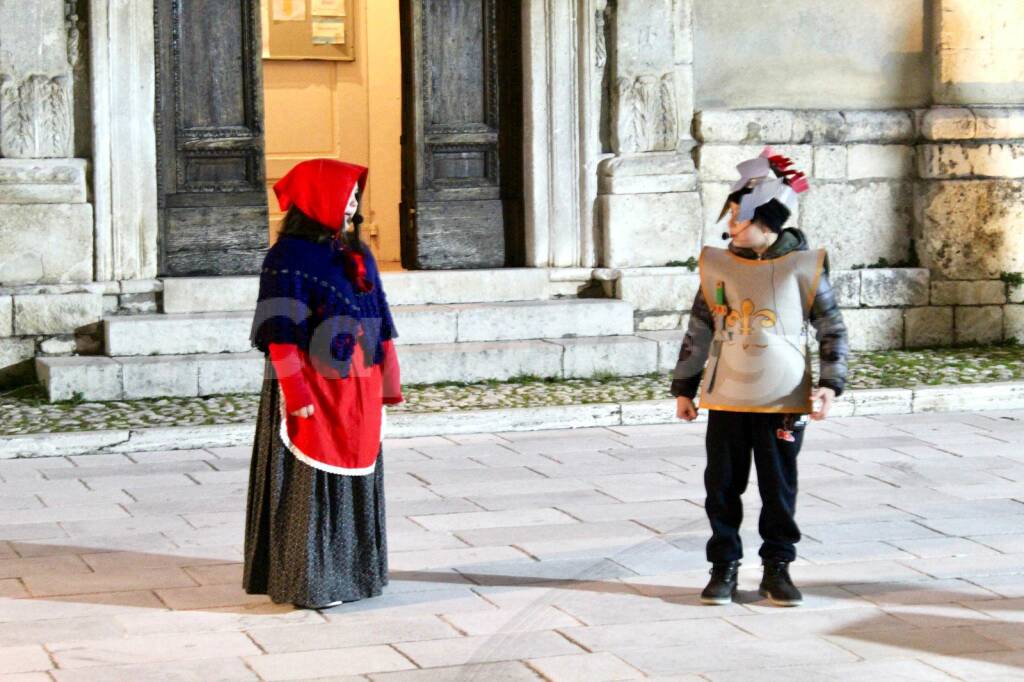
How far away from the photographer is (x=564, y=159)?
10.8 metres

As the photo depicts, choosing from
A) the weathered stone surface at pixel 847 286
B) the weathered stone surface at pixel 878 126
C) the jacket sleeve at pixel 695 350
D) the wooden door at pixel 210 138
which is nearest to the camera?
the jacket sleeve at pixel 695 350

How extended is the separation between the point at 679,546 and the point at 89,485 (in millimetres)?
2784

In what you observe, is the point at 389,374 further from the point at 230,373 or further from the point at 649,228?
the point at 649,228

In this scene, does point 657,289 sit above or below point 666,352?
above

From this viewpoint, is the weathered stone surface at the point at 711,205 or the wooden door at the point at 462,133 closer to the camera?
the wooden door at the point at 462,133

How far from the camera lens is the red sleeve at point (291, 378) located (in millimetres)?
5242

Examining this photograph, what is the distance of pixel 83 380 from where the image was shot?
9.15 m

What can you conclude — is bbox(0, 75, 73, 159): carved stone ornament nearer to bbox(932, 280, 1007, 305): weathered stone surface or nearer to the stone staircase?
the stone staircase

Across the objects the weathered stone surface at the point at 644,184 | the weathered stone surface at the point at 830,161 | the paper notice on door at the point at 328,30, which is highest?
the paper notice on door at the point at 328,30

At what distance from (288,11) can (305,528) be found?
907cm

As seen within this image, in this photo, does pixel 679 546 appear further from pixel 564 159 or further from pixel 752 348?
pixel 564 159

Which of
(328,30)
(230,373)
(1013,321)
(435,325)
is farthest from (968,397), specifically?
(328,30)

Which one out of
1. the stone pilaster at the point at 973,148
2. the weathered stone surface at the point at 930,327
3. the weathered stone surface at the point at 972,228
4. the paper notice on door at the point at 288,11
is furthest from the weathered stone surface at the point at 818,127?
the paper notice on door at the point at 288,11

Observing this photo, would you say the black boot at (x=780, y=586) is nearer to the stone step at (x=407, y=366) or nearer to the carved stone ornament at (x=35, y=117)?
the stone step at (x=407, y=366)
